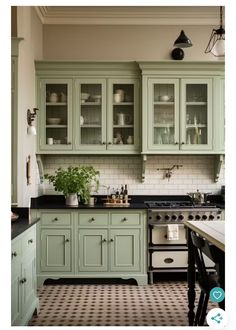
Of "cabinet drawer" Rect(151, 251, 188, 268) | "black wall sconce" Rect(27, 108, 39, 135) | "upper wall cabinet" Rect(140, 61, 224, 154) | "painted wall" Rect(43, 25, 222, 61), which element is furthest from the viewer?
"painted wall" Rect(43, 25, 222, 61)

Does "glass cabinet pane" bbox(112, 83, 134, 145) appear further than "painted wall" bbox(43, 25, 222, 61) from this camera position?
No

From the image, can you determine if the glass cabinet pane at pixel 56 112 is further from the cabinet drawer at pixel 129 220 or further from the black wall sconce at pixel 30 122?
the cabinet drawer at pixel 129 220

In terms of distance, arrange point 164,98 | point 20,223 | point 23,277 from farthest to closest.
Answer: point 164,98 → point 20,223 → point 23,277

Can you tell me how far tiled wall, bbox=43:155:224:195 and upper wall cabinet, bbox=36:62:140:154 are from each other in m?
0.30

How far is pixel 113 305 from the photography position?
13.9 feet

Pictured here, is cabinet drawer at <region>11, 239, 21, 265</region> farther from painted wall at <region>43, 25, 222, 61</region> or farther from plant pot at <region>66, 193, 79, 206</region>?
painted wall at <region>43, 25, 222, 61</region>

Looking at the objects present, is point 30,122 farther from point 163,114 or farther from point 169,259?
point 169,259

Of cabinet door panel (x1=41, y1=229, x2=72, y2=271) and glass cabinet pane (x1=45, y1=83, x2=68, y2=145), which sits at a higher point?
glass cabinet pane (x1=45, y1=83, x2=68, y2=145)

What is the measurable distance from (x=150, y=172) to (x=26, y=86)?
1.87m

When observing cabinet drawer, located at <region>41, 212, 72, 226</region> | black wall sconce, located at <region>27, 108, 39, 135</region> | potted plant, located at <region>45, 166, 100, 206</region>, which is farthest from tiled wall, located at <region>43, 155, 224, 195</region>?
black wall sconce, located at <region>27, 108, 39, 135</region>

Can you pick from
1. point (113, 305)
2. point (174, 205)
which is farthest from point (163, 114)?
point (113, 305)

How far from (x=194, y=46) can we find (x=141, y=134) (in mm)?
1318

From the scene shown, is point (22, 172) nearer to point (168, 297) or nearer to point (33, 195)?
point (33, 195)

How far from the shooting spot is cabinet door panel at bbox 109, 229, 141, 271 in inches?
199
